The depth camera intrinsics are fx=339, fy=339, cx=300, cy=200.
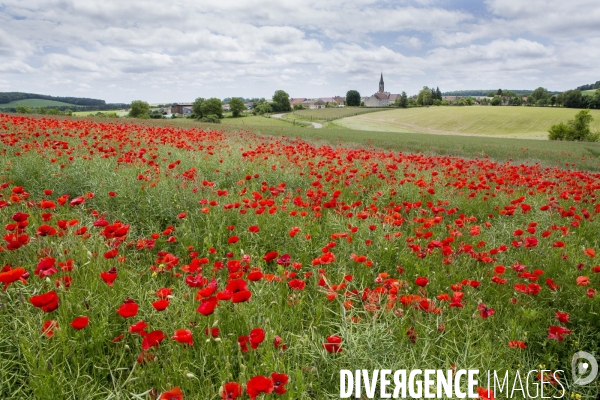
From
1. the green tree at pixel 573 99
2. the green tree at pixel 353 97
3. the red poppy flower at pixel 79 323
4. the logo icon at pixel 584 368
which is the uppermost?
the green tree at pixel 353 97

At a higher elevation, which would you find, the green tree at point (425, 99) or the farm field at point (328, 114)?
the green tree at point (425, 99)

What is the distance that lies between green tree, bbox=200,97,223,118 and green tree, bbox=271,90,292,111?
2267 centimetres

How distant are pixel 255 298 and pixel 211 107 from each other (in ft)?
279

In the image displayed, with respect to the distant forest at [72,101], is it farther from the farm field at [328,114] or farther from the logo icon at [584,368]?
the logo icon at [584,368]

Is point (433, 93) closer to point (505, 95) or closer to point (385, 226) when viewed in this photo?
point (505, 95)

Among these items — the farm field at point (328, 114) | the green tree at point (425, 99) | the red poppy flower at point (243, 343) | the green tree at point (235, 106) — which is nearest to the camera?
the red poppy flower at point (243, 343)

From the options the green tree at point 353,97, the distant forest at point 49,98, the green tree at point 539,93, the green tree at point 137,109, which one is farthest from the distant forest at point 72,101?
the green tree at point 539,93

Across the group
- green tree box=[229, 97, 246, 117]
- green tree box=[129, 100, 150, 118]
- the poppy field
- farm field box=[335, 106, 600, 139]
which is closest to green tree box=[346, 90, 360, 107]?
green tree box=[229, 97, 246, 117]

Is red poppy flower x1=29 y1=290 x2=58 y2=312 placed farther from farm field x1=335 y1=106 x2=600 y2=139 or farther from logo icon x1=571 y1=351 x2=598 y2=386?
farm field x1=335 y1=106 x2=600 y2=139

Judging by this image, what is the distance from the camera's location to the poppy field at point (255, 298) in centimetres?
176

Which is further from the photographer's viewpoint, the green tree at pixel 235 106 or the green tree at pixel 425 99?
the green tree at pixel 425 99

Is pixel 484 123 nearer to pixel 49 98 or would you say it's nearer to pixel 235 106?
pixel 235 106

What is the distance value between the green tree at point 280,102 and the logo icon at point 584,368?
10434 centimetres

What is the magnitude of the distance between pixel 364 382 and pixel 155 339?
1.07 metres
